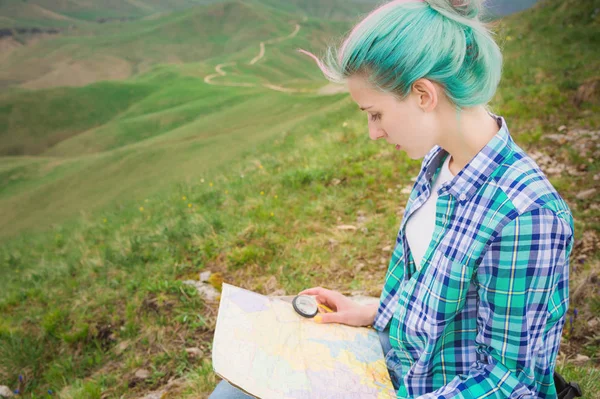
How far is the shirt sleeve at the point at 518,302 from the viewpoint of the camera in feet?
4.46

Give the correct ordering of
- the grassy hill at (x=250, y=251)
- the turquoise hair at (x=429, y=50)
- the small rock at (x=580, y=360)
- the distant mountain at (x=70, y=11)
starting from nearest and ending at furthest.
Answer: the turquoise hair at (x=429, y=50)
the small rock at (x=580, y=360)
the grassy hill at (x=250, y=251)
the distant mountain at (x=70, y=11)

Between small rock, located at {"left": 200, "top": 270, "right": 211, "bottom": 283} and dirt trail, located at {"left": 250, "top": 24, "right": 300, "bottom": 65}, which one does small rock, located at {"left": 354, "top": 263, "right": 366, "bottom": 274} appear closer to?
small rock, located at {"left": 200, "top": 270, "right": 211, "bottom": 283}

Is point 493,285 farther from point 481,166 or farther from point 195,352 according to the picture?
point 195,352

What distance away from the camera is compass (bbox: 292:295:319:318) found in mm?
2172

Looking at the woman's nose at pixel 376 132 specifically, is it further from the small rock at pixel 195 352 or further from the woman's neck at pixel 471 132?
the small rock at pixel 195 352

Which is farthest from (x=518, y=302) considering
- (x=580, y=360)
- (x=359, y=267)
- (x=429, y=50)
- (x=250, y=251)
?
(x=250, y=251)

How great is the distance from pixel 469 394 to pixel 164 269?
3842 mm

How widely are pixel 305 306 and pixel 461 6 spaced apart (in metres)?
1.51

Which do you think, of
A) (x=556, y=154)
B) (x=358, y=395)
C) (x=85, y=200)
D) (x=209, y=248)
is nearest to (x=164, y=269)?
(x=209, y=248)

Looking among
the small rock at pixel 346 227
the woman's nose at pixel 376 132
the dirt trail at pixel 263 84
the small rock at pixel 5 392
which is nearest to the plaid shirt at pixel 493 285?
the woman's nose at pixel 376 132

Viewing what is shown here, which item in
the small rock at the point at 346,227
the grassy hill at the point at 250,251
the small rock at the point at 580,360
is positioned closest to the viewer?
the small rock at the point at 580,360

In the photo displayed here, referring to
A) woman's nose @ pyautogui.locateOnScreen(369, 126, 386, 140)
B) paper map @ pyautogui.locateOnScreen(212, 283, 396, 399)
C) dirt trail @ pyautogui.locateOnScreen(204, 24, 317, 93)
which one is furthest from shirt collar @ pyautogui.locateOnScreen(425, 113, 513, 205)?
dirt trail @ pyautogui.locateOnScreen(204, 24, 317, 93)

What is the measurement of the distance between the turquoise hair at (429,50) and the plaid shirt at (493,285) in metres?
0.23

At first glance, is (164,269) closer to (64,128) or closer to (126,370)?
(126,370)
